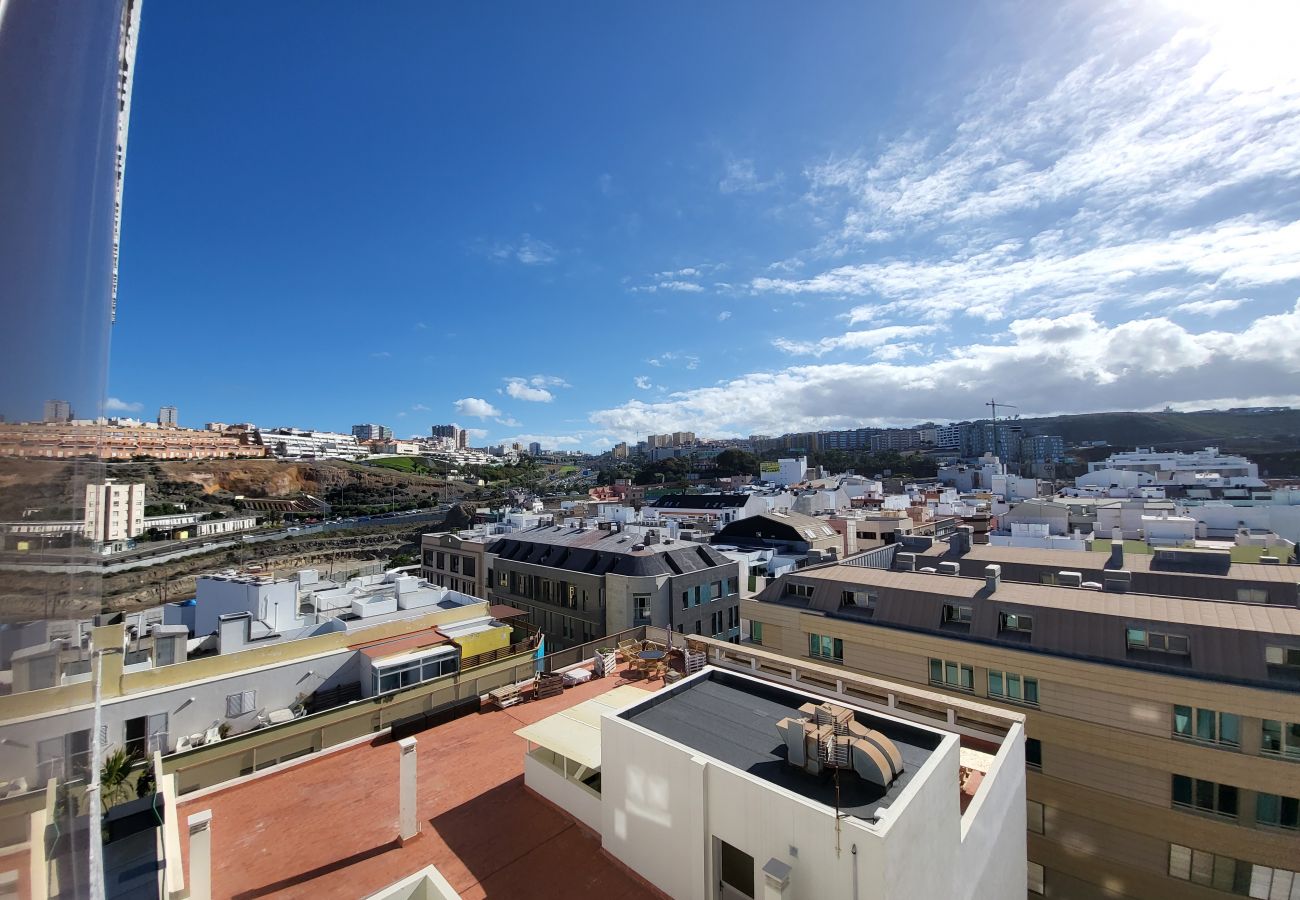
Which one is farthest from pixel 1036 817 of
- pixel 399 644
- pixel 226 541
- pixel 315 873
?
pixel 226 541

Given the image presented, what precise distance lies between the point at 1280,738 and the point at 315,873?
68.0 feet

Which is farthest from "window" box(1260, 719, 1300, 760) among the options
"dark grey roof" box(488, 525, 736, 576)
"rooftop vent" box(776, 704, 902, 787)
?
"dark grey roof" box(488, 525, 736, 576)

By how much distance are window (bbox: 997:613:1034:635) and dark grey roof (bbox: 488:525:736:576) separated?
15.6 meters

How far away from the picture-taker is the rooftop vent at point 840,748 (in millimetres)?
7320

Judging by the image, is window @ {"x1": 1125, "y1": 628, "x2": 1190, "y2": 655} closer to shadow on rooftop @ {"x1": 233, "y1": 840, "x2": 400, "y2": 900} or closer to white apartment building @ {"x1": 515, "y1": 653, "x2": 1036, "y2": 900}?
white apartment building @ {"x1": 515, "y1": 653, "x2": 1036, "y2": 900}

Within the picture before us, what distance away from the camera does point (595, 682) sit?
46.6ft

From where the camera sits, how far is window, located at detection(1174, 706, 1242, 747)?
552 inches

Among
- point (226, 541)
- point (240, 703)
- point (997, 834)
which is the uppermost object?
point (240, 703)

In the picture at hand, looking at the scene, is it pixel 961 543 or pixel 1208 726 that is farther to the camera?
pixel 961 543

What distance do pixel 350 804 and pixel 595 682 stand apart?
19.3 ft

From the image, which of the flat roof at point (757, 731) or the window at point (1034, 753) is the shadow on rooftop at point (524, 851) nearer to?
the flat roof at point (757, 731)

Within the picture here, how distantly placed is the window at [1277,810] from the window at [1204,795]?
0.45 m

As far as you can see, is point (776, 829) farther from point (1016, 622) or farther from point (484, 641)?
point (484, 641)

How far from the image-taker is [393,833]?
892cm
